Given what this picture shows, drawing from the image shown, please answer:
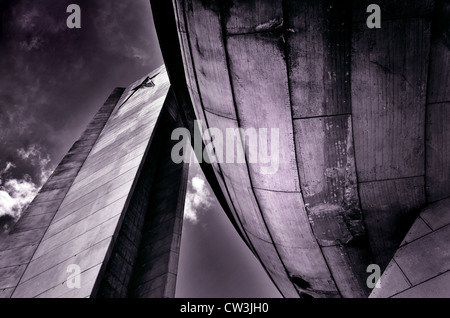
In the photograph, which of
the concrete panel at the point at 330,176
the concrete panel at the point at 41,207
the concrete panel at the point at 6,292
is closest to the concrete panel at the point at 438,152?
the concrete panel at the point at 330,176

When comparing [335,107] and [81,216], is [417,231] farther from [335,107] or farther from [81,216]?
[81,216]

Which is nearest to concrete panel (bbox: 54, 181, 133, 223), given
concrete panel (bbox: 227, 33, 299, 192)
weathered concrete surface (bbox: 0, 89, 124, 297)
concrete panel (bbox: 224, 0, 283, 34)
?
weathered concrete surface (bbox: 0, 89, 124, 297)

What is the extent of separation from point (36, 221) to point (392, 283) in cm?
914

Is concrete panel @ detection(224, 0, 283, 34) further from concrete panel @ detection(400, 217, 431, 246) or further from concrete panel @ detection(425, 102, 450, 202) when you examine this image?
concrete panel @ detection(400, 217, 431, 246)

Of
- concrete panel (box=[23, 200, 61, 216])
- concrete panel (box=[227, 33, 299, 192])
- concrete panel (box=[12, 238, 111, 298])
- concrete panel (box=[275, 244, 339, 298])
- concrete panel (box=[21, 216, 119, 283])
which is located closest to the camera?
concrete panel (box=[227, 33, 299, 192])

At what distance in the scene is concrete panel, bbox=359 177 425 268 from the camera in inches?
121

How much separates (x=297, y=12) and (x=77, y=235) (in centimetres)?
657

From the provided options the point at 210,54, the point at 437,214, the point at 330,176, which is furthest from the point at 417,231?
the point at 210,54

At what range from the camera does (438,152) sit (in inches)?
113

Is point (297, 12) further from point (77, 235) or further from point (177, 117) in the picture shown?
point (177, 117)

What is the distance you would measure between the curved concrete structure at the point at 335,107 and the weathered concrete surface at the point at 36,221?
20.2ft

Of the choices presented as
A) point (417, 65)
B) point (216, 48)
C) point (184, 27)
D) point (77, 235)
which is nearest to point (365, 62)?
point (417, 65)

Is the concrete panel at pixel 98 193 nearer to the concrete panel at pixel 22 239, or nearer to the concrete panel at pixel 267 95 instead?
the concrete panel at pixel 22 239

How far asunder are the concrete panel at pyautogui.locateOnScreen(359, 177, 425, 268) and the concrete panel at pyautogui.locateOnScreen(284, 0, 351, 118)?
0.98 m
